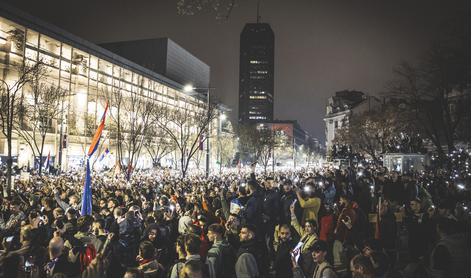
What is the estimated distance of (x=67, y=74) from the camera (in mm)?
47781

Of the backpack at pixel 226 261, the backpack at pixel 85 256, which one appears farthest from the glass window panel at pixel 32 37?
the backpack at pixel 226 261

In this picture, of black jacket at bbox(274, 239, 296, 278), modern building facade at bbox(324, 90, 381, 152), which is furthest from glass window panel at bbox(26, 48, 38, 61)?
modern building facade at bbox(324, 90, 381, 152)

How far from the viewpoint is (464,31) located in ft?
57.8

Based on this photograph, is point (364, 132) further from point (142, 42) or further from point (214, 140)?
point (142, 42)

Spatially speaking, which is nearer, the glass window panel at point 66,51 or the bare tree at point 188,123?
the bare tree at point 188,123

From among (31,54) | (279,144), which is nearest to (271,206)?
(31,54)

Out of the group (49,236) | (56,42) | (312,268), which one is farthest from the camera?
(56,42)

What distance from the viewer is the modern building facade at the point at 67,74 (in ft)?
126

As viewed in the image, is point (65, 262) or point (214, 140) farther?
point (214, 140)

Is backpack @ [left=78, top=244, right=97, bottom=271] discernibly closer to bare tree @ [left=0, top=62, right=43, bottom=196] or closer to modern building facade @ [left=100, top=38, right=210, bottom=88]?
bare tree @ [left=0, top=62, right=43, bottom=196]

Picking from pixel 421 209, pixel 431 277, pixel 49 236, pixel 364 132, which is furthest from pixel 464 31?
pixel 364 132

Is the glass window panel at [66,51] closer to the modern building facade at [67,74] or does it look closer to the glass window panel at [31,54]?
the modern building facade at [67,74]

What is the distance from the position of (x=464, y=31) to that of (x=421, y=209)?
13186 mm

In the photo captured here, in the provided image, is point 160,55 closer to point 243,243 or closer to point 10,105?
point 10,105
